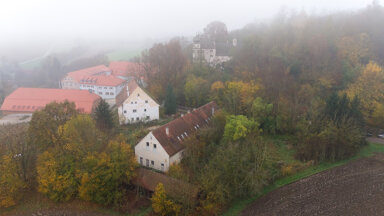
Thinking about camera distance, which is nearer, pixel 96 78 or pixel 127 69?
pixel 96 78

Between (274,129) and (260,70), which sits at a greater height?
(260,70)

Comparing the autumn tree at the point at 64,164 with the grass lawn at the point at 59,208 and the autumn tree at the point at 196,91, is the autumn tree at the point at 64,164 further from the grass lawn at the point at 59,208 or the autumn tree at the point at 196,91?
the autumn tree at the point at 196,91

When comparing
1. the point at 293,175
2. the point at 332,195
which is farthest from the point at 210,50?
the point at 332,195

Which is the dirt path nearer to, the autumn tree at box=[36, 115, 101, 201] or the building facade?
the autumn tree at box=[36, 115, 101, 201]

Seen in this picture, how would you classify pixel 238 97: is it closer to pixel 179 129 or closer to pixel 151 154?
pixel 179 129

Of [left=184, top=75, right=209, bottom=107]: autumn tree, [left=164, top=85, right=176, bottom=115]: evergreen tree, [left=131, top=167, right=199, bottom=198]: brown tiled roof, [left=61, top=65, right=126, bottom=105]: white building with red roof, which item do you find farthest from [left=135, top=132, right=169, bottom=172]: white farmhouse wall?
[left=61, top=65, right=126, bottom=105]: white building with red roof

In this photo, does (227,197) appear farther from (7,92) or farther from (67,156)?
(7,92)

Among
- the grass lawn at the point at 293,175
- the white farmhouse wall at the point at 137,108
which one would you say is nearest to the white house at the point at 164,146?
the grass lawn at the point at 293,175

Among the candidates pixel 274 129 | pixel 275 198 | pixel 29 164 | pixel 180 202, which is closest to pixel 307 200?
pixel 275 198
